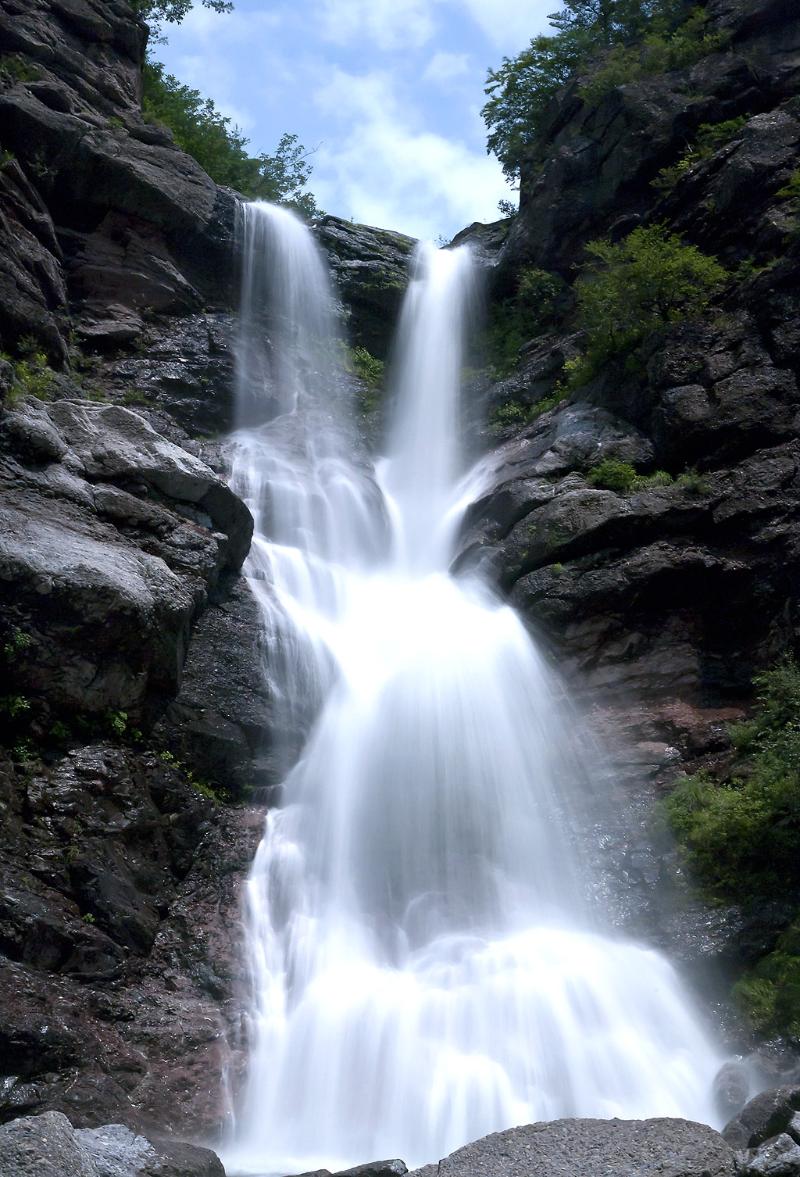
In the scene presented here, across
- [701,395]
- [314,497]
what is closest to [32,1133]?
[314,497]

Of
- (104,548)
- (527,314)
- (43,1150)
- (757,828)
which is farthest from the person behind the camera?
(527,314)

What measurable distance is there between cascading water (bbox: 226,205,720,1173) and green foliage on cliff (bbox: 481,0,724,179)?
49.4 ft

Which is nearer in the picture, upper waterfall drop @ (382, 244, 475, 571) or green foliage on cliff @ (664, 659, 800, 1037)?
green foliage on cliff @ (664, 659, 800, 1037)

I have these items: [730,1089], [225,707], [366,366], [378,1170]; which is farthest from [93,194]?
[730,1089]

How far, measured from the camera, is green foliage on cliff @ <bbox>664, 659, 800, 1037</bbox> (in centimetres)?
1159

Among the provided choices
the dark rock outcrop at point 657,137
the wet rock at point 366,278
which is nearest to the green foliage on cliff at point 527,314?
the dark rock outcrop at point 657,137

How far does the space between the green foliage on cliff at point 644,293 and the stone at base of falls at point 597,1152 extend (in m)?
14.9

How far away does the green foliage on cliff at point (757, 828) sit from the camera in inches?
456

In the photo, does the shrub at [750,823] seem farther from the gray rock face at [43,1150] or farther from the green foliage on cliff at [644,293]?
the green foliage on cliff at [644,293]

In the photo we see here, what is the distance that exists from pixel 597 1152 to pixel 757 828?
603 cm

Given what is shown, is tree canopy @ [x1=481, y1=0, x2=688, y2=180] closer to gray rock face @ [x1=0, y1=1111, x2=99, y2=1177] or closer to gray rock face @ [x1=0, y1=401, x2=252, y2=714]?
gray rock face @ [x1=0, y1=401, x2=252, y2=714]

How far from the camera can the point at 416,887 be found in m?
13.0

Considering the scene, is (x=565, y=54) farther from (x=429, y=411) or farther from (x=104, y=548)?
(x=104, y=548)

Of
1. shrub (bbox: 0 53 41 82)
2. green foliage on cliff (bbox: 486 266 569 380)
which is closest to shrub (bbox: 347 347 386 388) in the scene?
green foliage on cliff (bbox: 486 266 569 380)
